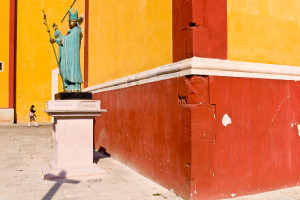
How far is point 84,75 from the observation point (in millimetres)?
10641

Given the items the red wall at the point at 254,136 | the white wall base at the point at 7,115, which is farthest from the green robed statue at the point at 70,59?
the white wall base at the point at 7,115

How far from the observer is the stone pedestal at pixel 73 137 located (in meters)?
5.62

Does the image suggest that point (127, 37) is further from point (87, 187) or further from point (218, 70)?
point (87, 187)

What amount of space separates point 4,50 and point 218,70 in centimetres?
1695

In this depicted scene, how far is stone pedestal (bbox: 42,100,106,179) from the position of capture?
562cm

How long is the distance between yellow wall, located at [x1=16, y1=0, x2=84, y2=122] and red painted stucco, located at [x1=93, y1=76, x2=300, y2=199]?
14.6 metres

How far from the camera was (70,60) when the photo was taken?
6488mm

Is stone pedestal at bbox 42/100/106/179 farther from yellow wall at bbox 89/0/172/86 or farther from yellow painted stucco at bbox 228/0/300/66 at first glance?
yellow painted stucco at bbox 228/0/300/66

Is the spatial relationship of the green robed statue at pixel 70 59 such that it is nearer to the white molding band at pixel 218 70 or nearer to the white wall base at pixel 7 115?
the white molding band at pixel 218 70

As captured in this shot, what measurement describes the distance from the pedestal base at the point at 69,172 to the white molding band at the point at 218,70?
6.63 feet

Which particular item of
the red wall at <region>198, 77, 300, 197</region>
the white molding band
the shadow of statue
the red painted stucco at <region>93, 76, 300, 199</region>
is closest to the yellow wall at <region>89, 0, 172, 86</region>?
the white molding band

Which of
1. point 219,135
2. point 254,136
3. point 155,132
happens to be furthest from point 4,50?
point 254,136

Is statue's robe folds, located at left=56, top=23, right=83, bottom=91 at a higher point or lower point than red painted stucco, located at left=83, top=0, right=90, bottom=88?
lower

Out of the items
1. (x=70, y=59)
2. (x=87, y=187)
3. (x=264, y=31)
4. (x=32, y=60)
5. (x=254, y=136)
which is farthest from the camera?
(x=32, y=60)
